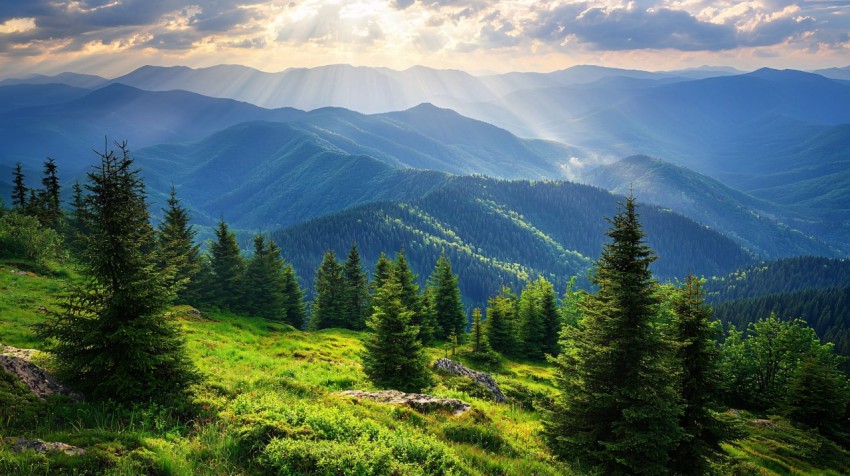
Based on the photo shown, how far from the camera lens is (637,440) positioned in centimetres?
1603

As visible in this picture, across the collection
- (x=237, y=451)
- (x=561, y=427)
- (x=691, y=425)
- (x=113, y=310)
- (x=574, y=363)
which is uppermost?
(x=113, y=310)

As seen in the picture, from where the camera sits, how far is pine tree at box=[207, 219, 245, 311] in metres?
56.3

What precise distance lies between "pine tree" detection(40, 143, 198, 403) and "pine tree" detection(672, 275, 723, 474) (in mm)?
22916

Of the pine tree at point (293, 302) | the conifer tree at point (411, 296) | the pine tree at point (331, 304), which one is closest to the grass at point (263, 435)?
the conifer tree at point (411, 296)

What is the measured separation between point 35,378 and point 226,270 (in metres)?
47.1

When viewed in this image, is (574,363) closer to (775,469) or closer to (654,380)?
(654,380)

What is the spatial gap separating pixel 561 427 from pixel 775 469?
24.8 meters

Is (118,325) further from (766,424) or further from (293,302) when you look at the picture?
(293,302)

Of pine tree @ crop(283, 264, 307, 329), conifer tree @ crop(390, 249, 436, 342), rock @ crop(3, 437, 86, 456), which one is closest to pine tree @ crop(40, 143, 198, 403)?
rock @ crop(3, 437, 86, 456)

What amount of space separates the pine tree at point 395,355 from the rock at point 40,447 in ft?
58.2

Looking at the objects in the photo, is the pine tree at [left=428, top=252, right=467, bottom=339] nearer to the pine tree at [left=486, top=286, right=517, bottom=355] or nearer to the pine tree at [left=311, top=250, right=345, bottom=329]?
the pine tree at [left=486, top=286, right=517, bottom=355]

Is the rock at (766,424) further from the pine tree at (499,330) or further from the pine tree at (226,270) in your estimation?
the pine tree at (226,270)

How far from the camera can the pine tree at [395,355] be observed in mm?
26219

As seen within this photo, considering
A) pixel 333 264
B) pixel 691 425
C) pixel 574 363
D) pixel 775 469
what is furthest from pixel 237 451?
pixel 333 264
